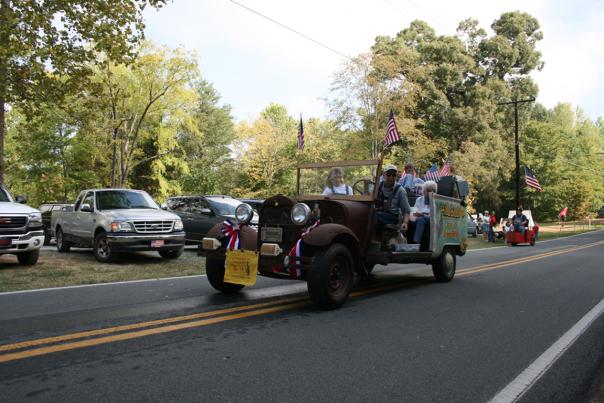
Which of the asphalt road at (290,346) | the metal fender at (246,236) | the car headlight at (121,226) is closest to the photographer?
the asphalt road at (290,346)

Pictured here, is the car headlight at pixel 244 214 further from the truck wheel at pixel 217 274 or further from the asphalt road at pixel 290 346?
the asphalt road at pixel 290 346

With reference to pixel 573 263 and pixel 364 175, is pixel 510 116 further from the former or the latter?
pixel 364 175

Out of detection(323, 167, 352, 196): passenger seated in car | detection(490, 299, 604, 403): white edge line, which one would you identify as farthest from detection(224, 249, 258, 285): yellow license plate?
detection(490, 299, 604, 403): white edge line

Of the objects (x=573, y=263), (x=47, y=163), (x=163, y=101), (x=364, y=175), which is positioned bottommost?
(x=573, y=263)

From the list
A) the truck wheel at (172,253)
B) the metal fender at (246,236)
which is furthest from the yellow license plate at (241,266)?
the truck wheel at (172,253)

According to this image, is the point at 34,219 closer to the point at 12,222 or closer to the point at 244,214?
the point at 12,222

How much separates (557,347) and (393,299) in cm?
270

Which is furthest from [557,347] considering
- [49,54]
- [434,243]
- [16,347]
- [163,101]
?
[163,101]

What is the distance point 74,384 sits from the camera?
11.5ft

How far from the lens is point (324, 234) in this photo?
244 inches

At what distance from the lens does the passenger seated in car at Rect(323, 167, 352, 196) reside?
7.75 metres

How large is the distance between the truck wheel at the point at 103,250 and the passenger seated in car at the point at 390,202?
704 cm

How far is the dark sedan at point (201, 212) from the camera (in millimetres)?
15672

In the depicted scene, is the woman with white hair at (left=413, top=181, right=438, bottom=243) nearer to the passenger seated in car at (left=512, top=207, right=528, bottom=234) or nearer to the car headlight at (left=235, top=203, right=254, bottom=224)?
the car headlight at (left=235, top=203, right=254, bottom=224)
